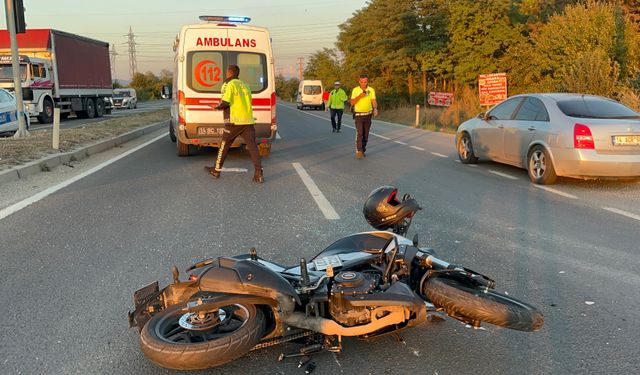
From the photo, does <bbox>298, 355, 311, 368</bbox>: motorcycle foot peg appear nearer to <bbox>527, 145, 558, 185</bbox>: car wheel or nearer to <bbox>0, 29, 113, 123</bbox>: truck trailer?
<bbox>527, 145, 558, 185</bbox>: car wheel

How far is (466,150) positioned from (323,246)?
22.2ft

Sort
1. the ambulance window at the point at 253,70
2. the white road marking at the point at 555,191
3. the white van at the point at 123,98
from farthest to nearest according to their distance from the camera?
the white van at the point at 123,98 < the ambulance window at the point at 253,70 < the white road marking at the point at 555,191

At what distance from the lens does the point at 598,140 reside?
787cm

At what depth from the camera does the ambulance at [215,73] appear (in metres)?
10.9

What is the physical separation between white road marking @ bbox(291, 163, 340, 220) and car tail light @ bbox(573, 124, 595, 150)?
3.83 metres

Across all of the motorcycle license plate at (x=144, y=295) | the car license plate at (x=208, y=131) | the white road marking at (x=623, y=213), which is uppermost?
the car license plate at (x=208, y=131)

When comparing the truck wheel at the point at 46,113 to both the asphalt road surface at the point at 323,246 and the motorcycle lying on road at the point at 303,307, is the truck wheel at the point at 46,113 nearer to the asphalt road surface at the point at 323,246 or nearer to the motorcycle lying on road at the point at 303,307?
the asphalt road surface at the point at 323,246

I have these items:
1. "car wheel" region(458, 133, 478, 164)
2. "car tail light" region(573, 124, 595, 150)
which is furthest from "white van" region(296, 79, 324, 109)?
"car tail light" region(573, 124, 595, 150)

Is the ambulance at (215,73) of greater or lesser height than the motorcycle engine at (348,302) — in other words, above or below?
above

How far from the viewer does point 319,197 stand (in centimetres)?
755

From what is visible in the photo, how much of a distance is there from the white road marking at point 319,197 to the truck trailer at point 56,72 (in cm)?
1791

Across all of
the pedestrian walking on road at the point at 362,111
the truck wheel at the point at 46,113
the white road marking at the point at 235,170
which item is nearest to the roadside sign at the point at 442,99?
the pedestrian walking on road at the point at 362,111

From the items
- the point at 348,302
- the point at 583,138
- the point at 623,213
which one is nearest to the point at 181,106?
the point at 583,138

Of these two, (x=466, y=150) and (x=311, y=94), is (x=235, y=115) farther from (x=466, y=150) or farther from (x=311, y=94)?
(x=311, y=94)
